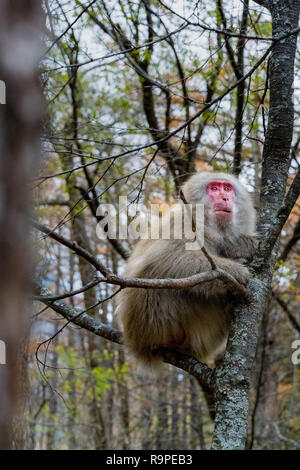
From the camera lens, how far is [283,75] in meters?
4.24

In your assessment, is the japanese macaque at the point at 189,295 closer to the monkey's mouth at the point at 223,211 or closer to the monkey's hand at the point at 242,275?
the monkey's mouth at the point at 223,211

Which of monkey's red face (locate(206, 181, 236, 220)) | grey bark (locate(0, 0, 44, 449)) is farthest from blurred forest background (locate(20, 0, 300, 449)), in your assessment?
grey bark (locate(0, 0, 44, 449))

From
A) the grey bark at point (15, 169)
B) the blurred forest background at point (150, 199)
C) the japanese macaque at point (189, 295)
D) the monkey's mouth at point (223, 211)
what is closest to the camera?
the grey bark at point (15, 169)

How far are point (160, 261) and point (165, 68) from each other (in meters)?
4.91

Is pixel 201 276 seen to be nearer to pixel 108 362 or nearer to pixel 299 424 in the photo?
pixel 108 362

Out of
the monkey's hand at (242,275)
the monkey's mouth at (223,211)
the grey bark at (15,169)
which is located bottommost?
the grey bark at (15,169)

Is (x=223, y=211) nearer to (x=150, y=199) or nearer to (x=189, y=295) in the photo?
(x=189, y=295)

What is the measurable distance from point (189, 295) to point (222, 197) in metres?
1.05

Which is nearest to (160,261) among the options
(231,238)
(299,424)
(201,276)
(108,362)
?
(231,238)

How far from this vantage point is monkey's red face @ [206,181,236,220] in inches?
191

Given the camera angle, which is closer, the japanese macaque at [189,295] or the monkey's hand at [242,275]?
the monkey's hand at [242,275]

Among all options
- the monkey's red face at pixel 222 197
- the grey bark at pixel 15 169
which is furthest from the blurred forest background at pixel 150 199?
the grey bark at pixel 15 169

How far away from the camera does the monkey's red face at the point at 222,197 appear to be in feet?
15.9
